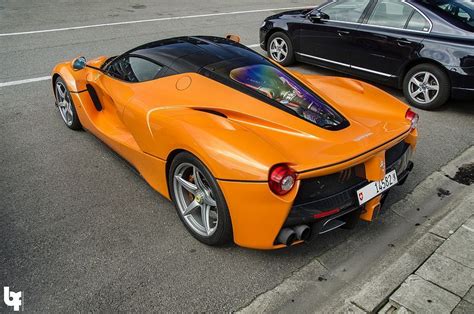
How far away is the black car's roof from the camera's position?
10.7 feet

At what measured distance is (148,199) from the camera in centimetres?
348

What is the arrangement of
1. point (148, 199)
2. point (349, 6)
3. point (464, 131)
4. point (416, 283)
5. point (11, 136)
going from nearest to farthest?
point (416, 283) < point (148, 199) < point (11, 136) < point (464, 131) < point (349, 6)

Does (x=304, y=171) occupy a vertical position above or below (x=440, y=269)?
above

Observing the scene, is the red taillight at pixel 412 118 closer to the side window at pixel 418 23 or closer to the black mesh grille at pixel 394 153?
the black mesh grille at pixel 394 153

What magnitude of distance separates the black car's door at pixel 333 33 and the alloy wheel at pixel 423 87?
3.32ft

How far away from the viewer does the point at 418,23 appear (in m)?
5.34

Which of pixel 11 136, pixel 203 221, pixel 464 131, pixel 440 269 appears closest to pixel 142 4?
pixel 11 136

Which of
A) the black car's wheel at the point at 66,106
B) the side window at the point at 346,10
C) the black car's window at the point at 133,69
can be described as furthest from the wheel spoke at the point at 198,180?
the side window at the point at 346,10

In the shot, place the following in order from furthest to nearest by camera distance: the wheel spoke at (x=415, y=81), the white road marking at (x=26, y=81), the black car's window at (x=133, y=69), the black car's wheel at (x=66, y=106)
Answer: the white road marking at (x=26, y=81) < the wheel spoke at (x=415, y=81) < the black car's wheel at (x=66, y=106) < the black car's window at (x=133, y=69)

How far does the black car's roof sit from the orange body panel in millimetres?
151

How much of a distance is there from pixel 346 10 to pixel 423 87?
1.67 meters

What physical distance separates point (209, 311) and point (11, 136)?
3.33 meters

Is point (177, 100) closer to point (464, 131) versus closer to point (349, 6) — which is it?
point (464, 131)

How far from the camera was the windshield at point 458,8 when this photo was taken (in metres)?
5.22
